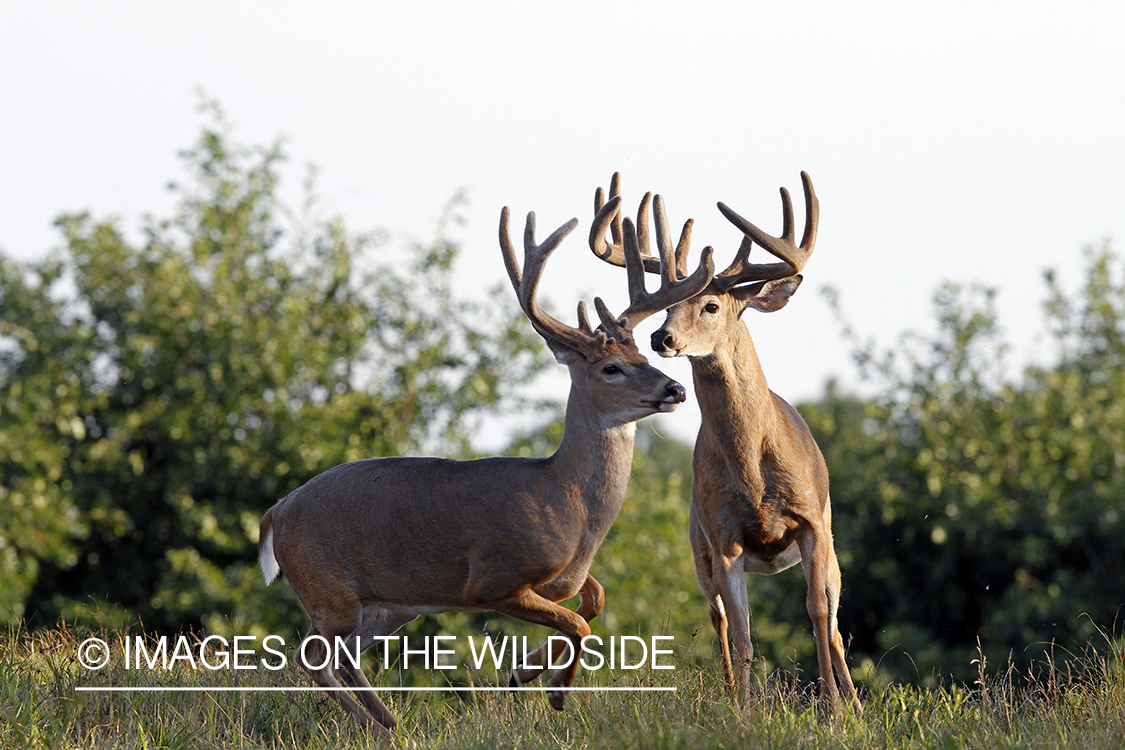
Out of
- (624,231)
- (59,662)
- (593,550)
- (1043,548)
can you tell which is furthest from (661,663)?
(1043,548)

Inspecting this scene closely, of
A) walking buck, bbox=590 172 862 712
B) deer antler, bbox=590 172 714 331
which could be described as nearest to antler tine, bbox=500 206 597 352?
deer antler, bbox=590 172 714 331

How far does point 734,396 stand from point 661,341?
1.83 ft

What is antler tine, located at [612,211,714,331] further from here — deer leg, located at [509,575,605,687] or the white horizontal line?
the white horizontal line

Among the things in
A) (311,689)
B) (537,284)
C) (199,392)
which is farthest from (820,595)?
(199,392)

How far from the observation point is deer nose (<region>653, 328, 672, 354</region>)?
5648 mm

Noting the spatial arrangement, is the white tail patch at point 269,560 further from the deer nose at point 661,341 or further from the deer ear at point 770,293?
the deer ear at point 770,293

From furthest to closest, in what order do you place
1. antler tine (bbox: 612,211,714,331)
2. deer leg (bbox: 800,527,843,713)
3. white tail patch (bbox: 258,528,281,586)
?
white tail patch (bbox: 258,528,281,586), antler tine (bbox: 612,211,714,331), deer leg (bbox: 800,527,843,713)

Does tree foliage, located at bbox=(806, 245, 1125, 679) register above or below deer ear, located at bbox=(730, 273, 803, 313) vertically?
below

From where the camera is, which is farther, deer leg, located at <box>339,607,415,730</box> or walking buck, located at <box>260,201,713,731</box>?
deer leg, located at <box>339,607,415,730</box>

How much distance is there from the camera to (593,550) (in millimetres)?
5543

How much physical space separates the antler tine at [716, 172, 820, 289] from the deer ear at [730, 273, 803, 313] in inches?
1.5

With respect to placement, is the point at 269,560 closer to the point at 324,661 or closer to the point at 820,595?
the point at 324,661

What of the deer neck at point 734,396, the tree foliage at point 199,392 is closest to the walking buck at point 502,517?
the deer neck at point 734,396

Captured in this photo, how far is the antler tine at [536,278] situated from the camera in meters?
5.76
